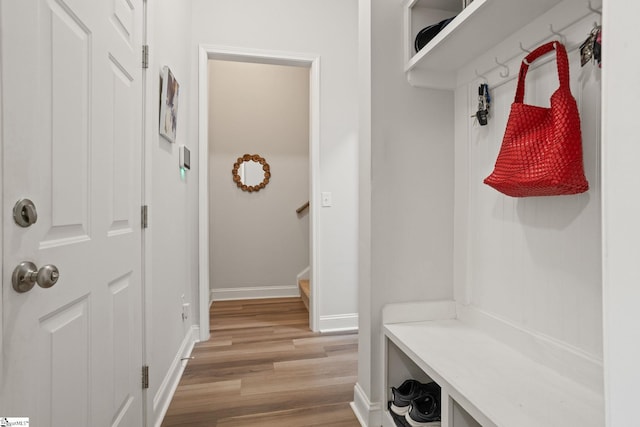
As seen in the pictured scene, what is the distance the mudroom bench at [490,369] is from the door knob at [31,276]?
1.12 metres

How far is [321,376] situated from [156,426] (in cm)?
90

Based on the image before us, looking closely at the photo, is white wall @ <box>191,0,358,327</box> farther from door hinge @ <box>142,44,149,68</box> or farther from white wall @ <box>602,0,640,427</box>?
white wall @ <box>602,0,640,427</box>

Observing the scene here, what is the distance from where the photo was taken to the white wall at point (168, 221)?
4.71ft

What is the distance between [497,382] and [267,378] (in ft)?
4.44

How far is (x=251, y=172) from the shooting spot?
3.67 meters

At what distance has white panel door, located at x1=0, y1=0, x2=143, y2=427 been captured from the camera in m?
0.64

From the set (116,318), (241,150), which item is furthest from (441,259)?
(241,150)

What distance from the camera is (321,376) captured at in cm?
192

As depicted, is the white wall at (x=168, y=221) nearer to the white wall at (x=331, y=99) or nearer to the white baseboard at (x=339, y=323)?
the white wall at (x=331, y=99)

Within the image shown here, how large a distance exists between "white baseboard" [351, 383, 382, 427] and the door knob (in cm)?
134

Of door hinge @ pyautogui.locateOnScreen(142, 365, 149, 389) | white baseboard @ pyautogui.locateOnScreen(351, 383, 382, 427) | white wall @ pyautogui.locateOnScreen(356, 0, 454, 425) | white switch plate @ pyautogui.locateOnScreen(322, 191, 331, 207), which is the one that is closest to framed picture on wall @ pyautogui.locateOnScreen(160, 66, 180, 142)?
white wall @ pyautogui.locateOnScreen(356, 0, 454, 425)

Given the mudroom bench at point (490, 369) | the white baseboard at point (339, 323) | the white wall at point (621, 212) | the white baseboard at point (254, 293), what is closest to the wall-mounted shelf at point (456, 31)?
the white wall at point (621, 212)

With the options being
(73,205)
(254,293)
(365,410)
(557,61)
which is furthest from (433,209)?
(254,293)

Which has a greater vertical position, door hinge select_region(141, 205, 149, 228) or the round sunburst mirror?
the round sunburst mirror
